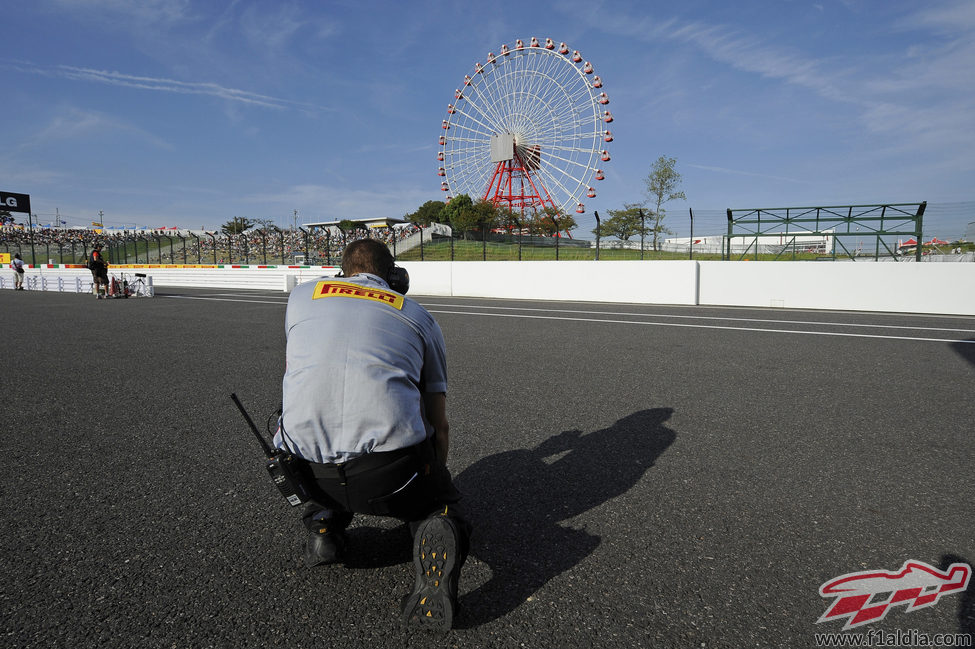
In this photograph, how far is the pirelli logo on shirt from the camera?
204 centimetres

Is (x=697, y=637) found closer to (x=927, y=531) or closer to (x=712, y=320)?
(x=927, y=531)

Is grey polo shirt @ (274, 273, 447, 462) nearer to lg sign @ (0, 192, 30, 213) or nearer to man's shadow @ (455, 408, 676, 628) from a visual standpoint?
man's shadow @ (455, 408, 676, 628)

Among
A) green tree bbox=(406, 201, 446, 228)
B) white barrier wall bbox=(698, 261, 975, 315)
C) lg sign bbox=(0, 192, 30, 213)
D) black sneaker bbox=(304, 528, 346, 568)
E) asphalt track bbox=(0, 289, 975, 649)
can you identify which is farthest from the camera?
green tree bbox=(406, 201, 446, 228)

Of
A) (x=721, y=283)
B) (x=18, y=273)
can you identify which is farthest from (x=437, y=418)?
(x=18, y=273)

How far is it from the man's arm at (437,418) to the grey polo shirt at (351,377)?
151 millimetres

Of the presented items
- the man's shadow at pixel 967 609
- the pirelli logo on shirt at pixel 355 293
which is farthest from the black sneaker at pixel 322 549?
the man's shadow at pixel 967 609

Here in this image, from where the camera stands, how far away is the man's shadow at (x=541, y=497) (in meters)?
2.12

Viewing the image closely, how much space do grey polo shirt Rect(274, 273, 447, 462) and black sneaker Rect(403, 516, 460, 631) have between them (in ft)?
1.06

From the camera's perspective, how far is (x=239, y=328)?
967 cm

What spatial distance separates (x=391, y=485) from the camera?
1953 mm

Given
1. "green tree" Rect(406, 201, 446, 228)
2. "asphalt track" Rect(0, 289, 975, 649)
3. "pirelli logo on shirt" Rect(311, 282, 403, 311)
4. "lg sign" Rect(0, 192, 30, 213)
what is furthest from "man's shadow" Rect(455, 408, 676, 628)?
"green tree" Rect(406, 201, 446, 228)

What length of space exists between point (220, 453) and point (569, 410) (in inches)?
100

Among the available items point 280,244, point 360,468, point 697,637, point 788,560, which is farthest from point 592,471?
point 280,244

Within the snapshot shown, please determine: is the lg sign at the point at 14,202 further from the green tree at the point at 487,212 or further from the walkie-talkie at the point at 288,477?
the walkie-talkie at the point at 288,477
